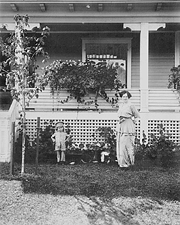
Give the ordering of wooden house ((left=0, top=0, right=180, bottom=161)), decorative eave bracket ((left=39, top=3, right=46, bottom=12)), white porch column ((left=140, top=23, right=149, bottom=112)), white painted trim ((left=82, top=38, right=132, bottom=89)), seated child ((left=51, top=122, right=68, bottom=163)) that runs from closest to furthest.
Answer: seated child ((left=51, top=122, right=68, bottom=163))
decorative eave bracket ((left=39, top=3, right=46, bottom=12))
wooden house ((left=0, top=0, right=180, bottom=161))
white porch column ((left=140, top=23, right=149, bottom=112))
white painted trim ((left=82, top=38, right=132, bottom=89))

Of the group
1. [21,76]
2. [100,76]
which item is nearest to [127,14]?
[100,76]

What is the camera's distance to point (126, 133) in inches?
344

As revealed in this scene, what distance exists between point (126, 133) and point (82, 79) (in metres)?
2.17

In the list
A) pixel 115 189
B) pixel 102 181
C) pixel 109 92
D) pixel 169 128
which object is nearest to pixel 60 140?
pixel 109 92

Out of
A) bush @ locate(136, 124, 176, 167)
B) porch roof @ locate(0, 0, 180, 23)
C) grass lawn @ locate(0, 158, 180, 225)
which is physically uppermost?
porch roof @ locate(0, 0, 180, 23)

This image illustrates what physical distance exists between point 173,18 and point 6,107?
236 inches

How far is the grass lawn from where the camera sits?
630cm

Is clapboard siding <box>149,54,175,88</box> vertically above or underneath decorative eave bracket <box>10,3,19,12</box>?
underneath

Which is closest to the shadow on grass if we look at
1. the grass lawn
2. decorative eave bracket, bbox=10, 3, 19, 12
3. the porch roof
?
the grass lawn

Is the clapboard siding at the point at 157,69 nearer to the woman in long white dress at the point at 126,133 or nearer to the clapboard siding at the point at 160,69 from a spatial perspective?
the clapboard siding at the point at 160,69

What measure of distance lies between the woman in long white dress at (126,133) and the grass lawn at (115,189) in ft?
0.99

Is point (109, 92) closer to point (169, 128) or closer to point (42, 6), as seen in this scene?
point (169, 128)

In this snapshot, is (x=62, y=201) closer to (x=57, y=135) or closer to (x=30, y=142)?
(x=57, y=135)

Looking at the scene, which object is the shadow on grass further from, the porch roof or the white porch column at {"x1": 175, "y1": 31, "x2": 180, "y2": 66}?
the white porch column at {"x1": 175, "y1": 31, "x2": 180, "y2": 66}
